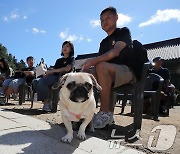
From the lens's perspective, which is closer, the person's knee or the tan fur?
the tan fur

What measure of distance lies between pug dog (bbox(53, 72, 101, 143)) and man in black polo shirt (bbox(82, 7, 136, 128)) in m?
0.41

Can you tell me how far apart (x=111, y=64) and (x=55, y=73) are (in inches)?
72.2

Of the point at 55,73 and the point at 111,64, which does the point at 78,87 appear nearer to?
the point at 111,64

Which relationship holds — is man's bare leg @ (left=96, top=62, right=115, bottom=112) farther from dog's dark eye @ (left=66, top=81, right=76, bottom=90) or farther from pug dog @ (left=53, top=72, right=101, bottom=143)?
dog's dark eye @ (left=66, top=81, right=76, bottom=90)

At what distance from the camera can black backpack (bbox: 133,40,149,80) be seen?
3148mm

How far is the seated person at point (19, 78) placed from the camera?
6.04 m

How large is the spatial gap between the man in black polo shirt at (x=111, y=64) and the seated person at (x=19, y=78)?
3297 millimetres

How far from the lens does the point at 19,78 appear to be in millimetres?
6176

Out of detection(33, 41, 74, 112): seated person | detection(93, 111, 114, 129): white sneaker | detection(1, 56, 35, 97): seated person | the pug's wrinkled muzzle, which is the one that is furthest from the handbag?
the pug's wrinkled muzzle

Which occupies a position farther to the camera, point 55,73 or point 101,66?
point 55,73

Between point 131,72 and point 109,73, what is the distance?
1.09 ft

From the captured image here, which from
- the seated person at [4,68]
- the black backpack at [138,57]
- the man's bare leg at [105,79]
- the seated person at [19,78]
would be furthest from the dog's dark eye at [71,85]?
the seated person at [4,68]
